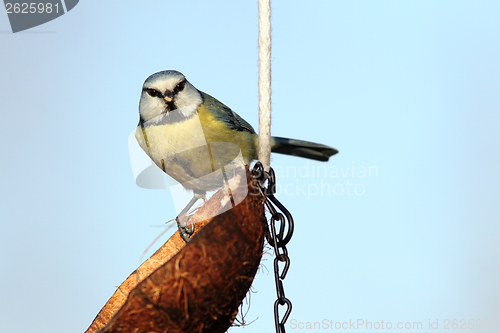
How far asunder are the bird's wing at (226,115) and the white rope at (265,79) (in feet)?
2.05

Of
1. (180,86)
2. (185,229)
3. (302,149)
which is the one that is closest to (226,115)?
(180,86)

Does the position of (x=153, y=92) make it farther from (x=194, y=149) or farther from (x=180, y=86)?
(x=194, y=149)

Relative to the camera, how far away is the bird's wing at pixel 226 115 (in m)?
1.87

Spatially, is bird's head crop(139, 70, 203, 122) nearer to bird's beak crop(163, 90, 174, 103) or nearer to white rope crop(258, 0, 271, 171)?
bird's beak crop(163, 90, 174, 103)

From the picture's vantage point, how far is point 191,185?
1796 mm

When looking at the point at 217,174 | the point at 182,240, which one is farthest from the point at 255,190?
the point at 182,240

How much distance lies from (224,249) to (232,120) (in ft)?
3.13

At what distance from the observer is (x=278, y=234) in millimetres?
1158

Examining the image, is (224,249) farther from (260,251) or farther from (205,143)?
(205,143)

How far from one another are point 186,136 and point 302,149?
1.77 ft

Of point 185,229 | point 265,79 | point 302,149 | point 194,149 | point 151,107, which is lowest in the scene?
point 185,229

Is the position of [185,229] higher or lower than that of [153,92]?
lower

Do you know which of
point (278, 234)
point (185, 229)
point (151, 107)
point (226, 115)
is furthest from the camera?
point (226, 115)

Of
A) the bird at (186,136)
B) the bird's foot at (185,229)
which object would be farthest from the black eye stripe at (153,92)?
the bird's foot at (185,229)
